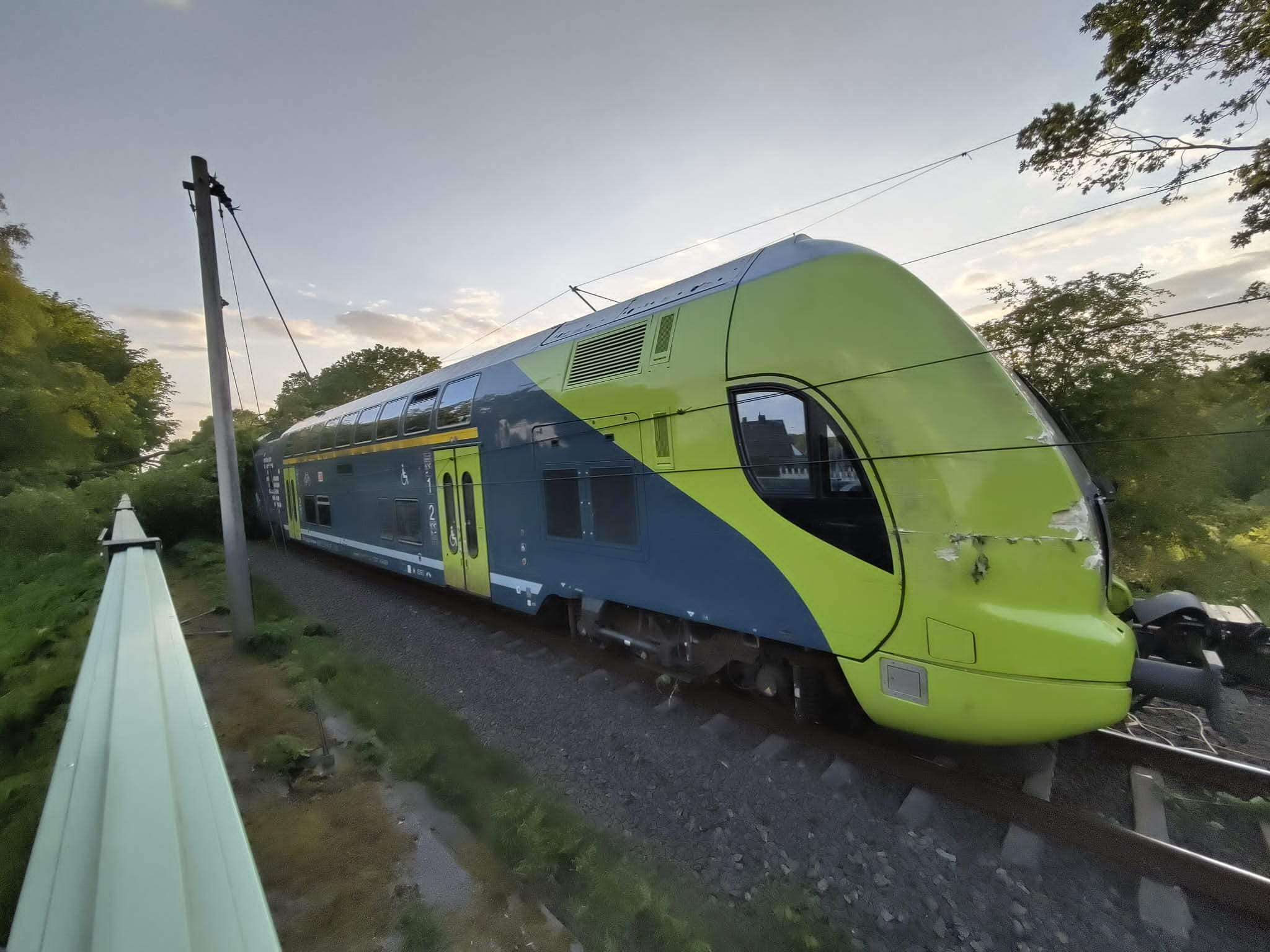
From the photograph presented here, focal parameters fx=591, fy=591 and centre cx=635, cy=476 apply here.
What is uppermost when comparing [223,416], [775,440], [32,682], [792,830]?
[223,416]

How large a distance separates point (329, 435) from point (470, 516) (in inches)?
241

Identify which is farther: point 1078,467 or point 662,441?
point 662,441

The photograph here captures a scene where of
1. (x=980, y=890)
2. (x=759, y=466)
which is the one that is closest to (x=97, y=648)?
(x=759, y=466)

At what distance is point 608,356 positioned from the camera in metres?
5.23

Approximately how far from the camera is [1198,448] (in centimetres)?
647

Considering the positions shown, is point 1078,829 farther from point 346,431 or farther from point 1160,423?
point 346,431

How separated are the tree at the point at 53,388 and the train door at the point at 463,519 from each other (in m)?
8.35

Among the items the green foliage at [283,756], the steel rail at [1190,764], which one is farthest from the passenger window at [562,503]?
the steel rail at [1190,764]

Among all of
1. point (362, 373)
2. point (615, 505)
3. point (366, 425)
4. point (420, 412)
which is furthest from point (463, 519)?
point (362, 373)

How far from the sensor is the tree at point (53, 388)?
10.1m

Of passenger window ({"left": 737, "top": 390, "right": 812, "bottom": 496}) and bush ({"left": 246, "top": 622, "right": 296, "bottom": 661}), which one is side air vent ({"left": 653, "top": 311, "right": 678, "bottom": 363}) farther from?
bush ({"left": 246, "top": 622, "right": 296, "bottom": 661})

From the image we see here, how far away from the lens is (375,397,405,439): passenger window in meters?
8.92

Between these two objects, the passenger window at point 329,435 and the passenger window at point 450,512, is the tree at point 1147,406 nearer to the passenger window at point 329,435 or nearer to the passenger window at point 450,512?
the passenger window at point 450,512

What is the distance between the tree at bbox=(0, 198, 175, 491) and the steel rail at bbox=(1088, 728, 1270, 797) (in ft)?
49.0
